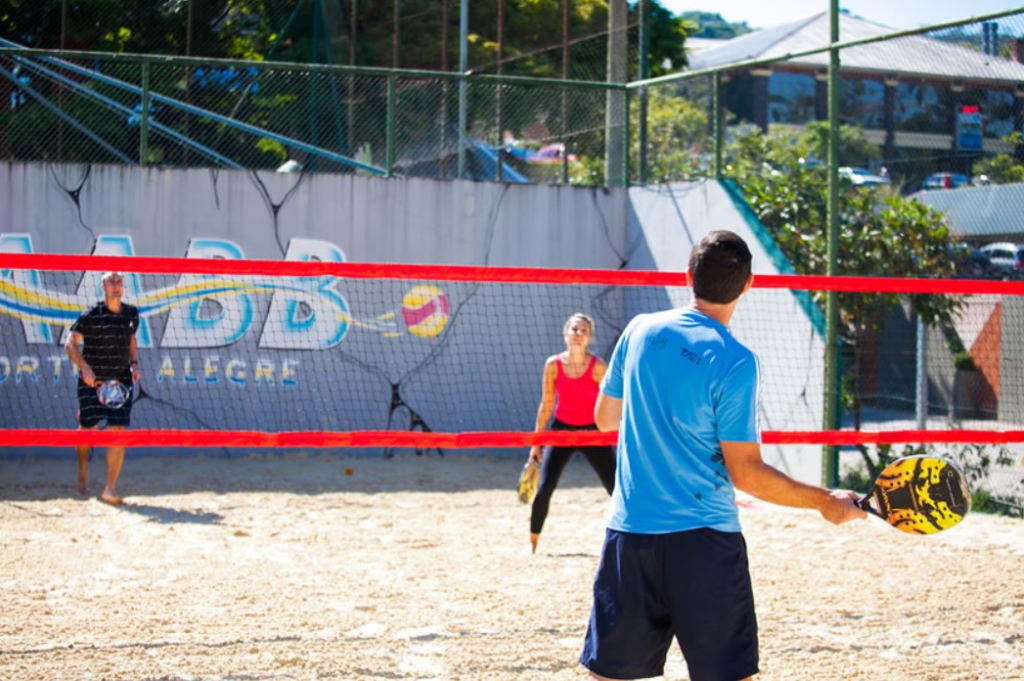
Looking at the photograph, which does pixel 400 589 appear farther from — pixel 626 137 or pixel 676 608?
pixel 626 137

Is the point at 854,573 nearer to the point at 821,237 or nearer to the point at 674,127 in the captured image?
the point at 821,237

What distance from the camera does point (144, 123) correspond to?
35.6 feet

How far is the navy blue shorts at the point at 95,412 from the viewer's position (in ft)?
27.8

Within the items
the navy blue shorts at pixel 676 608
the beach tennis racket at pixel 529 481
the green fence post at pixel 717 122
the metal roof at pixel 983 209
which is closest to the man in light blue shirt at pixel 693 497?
the navy blue shorts at pixel 676 608

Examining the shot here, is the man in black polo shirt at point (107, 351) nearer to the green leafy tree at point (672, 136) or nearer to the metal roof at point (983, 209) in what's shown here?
the green leafy tree at point (672, 136)

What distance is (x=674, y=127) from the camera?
11797mm

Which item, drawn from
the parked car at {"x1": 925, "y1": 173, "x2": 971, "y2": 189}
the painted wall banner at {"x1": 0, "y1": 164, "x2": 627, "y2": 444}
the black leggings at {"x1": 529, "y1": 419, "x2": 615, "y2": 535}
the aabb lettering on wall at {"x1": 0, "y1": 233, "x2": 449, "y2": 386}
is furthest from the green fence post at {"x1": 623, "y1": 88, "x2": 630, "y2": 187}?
the black leggings at {"x1": 529, "y1": 419, "x2": 615, "y2": 535}

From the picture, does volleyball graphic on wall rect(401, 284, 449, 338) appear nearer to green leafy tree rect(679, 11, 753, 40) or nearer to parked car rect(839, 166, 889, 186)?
parked car rect(839, 166, 889, 186)

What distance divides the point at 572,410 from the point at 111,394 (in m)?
3.92

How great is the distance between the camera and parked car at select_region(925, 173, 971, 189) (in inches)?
353

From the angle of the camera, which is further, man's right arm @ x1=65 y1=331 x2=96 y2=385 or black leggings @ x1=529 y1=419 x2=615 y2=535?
man's right arm @ x1=65 y1=331 x2=96 y2=385

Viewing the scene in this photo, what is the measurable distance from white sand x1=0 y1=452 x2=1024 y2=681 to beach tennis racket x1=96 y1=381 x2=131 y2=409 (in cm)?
88

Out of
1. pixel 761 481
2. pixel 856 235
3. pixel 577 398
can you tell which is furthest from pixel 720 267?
→ pixel 856 235

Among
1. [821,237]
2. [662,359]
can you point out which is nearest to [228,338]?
[821,237]
